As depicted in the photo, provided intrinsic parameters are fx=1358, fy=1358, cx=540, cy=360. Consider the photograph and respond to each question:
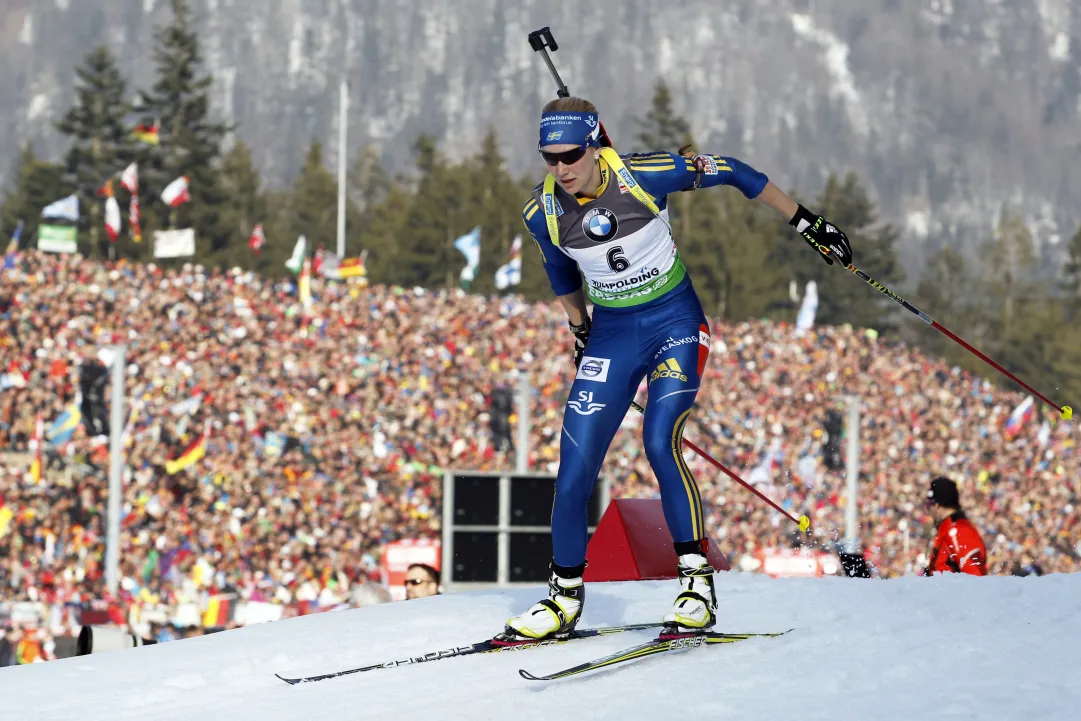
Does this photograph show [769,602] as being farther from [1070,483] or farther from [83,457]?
[1070,483]

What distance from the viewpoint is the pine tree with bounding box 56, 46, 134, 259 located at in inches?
2360

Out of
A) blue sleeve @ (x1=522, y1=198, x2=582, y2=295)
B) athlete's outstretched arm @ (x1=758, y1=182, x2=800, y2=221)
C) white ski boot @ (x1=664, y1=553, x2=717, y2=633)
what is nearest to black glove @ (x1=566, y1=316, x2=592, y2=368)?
blue sleeve @ (x1=522, y1=198, x2=582, y2=295)

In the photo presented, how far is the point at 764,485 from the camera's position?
80.8 feet

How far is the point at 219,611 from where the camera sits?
17203mm

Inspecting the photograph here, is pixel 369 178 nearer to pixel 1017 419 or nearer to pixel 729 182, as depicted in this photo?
pixel 1017 419

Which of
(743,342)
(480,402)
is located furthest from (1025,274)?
(480,402)

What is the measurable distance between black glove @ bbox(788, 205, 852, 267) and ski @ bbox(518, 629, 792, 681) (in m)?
1.44

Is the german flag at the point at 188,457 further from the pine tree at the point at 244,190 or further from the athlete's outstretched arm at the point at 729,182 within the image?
the pine tree at the point at 244,190

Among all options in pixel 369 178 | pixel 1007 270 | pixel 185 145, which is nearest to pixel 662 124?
pixel 185 145

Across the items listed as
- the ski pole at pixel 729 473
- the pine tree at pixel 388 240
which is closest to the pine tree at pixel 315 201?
the pine tree at pixel 388 240

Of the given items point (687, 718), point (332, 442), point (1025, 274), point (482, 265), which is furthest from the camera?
point (1025, 274)

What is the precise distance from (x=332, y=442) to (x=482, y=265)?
40.4m

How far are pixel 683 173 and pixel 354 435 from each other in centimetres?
2009

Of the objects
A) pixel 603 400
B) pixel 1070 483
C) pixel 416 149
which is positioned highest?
pixel 416 149
